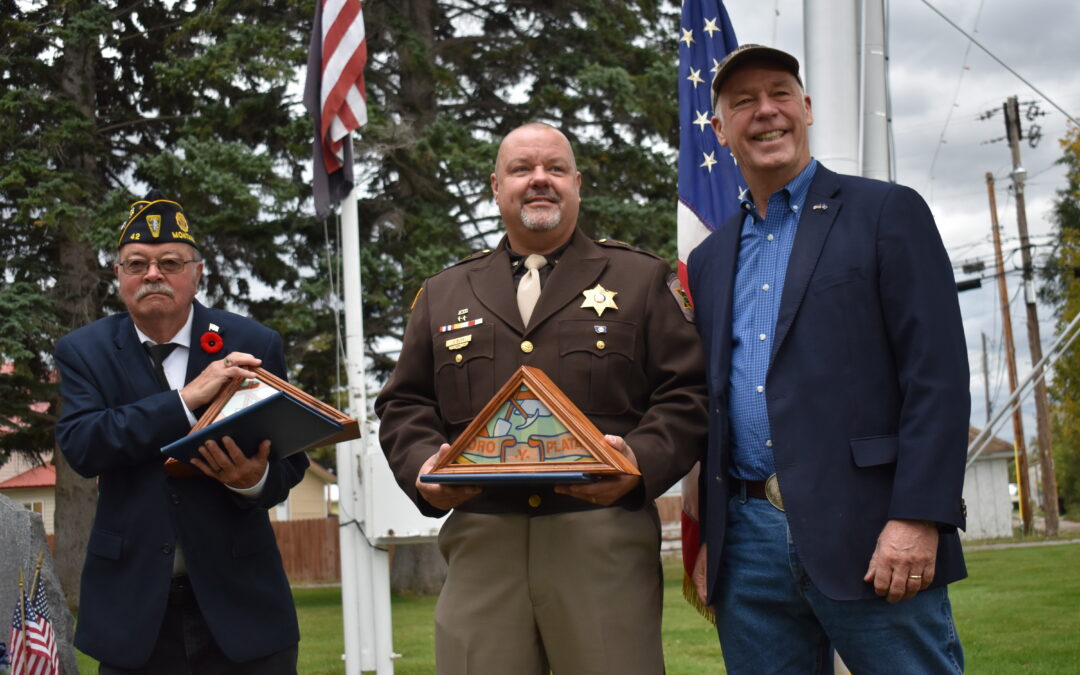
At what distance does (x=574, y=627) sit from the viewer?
117 inches

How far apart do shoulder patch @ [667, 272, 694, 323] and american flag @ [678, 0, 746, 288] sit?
130 cm

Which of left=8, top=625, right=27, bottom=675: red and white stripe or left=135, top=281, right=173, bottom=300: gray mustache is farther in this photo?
left=8, top=625, right=27, bottom=675: red and white stripe

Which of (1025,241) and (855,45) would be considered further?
(1025,241)

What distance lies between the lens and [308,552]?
25766mm

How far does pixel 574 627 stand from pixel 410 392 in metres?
0.89

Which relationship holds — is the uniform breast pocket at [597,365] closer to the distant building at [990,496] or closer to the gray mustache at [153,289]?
the gray mustache at [153,289]

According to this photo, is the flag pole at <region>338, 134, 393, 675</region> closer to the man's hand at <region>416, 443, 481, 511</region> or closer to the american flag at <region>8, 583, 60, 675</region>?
the american flag at <region>8, 583, 60, 675</region>

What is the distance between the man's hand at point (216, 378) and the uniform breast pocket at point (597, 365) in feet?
3.08

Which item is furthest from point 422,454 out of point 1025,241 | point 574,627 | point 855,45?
point 1025,241

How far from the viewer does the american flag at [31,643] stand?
4004mm

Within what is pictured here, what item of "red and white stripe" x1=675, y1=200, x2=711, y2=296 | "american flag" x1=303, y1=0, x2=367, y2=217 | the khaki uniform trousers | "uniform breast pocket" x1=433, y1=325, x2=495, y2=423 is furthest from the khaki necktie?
"american flag" x1=303, y1=0, x2=367, y2=217

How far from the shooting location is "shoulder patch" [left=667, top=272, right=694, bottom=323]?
3229 millimetres

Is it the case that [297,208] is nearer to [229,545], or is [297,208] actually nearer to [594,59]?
[594,59]

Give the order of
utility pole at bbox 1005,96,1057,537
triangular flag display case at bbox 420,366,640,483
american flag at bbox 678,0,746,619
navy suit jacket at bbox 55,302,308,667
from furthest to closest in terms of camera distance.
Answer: utility pole at bbox 1005,96,1057,537 < american flag at bbox 678,0,746,619 < navy suit jacket at bbox 55,302,308,667 < triangular flag display case at bbox 420,366,640,483
